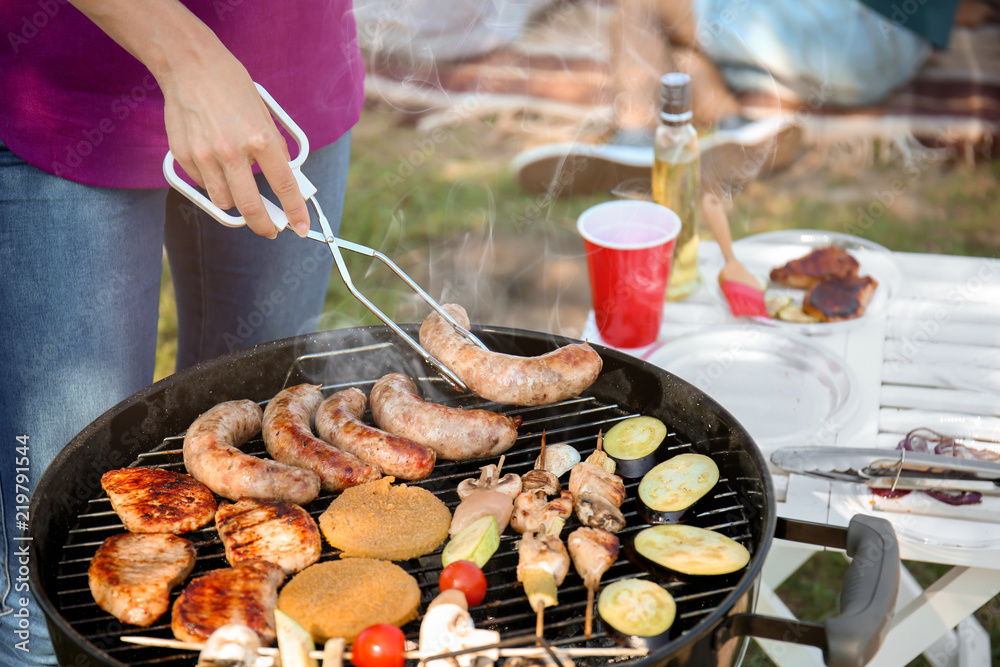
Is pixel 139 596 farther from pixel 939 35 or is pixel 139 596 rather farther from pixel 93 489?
pixel 939 35

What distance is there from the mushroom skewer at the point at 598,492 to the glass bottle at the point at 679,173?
4.01 feet

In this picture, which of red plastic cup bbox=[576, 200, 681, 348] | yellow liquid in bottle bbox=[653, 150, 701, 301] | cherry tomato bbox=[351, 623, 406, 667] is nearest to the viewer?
cherry tomato bbox=[351, 623, 406, 667]


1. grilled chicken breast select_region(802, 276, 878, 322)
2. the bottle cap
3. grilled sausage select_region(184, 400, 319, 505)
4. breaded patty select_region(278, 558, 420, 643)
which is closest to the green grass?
the bottle cap

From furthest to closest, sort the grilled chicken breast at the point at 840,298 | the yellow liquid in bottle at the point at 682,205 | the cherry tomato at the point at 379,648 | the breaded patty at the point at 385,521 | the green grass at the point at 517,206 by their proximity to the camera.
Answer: the green grass at the point at 517,206 < the yellow liquid in bottle at the point at 682,205 < the grilled chicken breast at the point at 840,298 < the breaded patty at the point at 385,521 < the cherry tomato at the point at 379,648

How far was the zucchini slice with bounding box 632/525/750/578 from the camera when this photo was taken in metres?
1.70

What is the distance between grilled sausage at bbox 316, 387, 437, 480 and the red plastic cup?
100 centimetres

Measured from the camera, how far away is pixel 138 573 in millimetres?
1712

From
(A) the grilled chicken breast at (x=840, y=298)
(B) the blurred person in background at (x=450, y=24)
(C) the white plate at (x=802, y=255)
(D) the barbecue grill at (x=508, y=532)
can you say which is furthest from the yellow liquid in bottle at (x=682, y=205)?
(B) the blurred person in background at (x=450, y=24)

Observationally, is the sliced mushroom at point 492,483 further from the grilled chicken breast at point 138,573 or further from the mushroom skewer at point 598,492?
the grilled chicken breast at point 138,573

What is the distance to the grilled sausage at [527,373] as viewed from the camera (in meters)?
2.12

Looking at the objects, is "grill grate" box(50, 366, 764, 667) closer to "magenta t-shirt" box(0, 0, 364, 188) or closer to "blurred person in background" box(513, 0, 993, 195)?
"magenta t-shirt" box(0, 0, 364, 188)

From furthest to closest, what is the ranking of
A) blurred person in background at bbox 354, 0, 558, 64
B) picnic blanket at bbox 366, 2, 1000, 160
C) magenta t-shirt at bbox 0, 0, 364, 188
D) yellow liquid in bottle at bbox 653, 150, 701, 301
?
blurred person in background at bbox 354, 0, 558, 64, picnic blanket at bbox 366, 2, 1000, 160, yellow liquid in bottle at bbox 653, 150, 701, 301, magenta t-shirt at bbox 0, 0, 364, 188

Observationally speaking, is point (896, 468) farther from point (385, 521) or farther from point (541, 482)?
point (385, 521)

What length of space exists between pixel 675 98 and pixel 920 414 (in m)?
1.27
